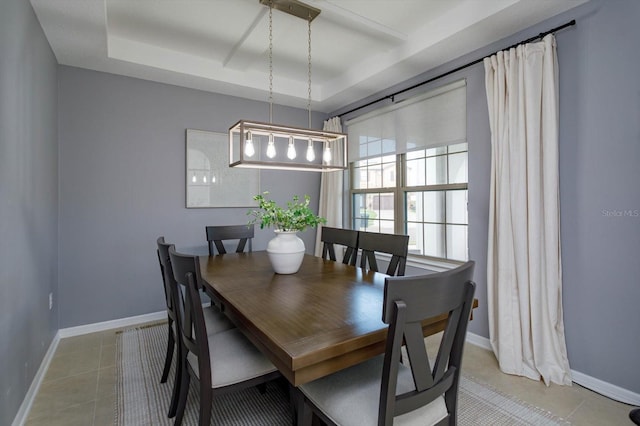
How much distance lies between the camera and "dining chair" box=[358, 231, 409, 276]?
2.28 metres

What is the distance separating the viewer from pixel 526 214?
7.61 ft

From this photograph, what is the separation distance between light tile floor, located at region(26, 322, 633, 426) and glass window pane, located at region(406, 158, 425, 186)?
1663mm

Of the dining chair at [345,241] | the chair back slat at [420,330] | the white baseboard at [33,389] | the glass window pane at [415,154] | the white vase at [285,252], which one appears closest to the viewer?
the chair back slat at [420,330]

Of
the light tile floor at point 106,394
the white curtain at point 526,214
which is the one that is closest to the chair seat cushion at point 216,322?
the light tile floor at point 106,394

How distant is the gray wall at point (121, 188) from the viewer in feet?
9.93

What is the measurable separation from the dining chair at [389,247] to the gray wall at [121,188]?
1.98 meters

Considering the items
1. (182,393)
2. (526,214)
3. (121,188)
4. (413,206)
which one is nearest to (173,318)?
(182,393)

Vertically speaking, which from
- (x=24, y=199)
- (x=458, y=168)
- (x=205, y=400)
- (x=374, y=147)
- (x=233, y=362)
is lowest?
(x=205, y=400)

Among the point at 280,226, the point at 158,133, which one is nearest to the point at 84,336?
the point at 158,133

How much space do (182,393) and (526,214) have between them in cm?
246

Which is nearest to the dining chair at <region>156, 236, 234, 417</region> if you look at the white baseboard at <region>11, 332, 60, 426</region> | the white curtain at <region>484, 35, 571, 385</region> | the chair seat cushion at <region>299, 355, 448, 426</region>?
the white baseboard at <region>11, 332, 60, 426</region>

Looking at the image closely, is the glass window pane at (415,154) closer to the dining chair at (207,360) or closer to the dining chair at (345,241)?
the dining chair at (345,241)

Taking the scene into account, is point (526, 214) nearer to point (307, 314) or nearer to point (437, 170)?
point (437, 170)

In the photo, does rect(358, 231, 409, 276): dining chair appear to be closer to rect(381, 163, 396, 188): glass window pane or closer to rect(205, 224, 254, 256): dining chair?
rect(205, 224, 254, 256): dining chair
